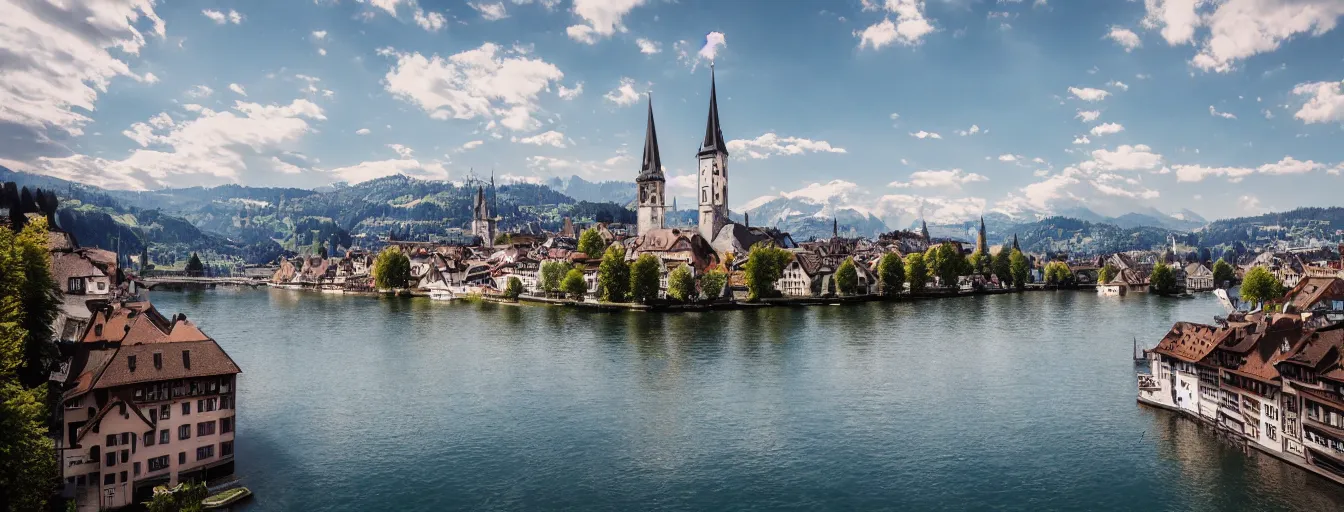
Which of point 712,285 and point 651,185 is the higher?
point 651,185

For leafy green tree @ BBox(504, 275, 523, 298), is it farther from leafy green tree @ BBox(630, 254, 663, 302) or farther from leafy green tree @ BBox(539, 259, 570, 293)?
leafy green tree @ BBox(630, 254, 663, 302)

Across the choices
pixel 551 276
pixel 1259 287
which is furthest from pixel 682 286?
pixel 1259 287

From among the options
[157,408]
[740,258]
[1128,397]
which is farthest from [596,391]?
[740,258]

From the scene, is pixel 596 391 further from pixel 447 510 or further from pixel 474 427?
pixel 447 510

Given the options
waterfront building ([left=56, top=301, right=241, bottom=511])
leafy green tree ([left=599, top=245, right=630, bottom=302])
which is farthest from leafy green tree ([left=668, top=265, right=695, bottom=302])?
waterfront building ([left=56, top=301, right=241, bottom=511])

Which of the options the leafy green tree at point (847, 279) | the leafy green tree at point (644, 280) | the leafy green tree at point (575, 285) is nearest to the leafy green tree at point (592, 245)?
the leafy green tree at point (575, 285)

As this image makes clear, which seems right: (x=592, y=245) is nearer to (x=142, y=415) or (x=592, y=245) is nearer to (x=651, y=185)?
(x=651, y=185)

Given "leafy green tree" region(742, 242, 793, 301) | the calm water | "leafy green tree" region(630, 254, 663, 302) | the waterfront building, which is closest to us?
the waterfront building
